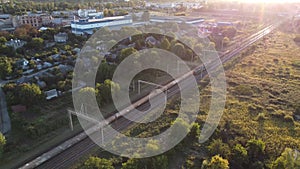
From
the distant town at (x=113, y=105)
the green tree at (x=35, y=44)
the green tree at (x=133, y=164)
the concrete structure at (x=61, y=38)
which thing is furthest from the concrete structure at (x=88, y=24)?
the green tree at (x=133, y=164)

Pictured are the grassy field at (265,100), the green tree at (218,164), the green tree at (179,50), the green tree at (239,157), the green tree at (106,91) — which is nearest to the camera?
the green tree at (218,164)

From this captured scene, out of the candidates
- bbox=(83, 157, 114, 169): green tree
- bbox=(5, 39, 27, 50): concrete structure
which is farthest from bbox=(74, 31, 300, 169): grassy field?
bbox=(5, 39, 27, 50): concrete structure

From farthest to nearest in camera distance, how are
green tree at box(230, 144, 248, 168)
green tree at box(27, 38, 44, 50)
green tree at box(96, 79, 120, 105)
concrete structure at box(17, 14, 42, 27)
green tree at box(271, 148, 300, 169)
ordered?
concrete structure at box(17, 14, 42, 27)
green tree at box(27, 38, 44, 50)
green tree at box(96, 79, 120, 105)
green tree at box(230, 144, 248, 168)
green tree at box(271, 148, 300, 169)

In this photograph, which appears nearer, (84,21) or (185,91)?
(185,91)

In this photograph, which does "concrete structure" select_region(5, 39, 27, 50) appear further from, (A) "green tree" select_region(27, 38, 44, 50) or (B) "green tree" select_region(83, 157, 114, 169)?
(B) "green tree" select_region(83, 157, 114, 169)

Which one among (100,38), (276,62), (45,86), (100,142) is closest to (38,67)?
(45,86)

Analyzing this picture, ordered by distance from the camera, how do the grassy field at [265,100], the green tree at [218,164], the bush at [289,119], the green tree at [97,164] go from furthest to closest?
the bush at [289,119], the grassy field at [265,100], the green tree at [218,164], the green tree at [97,164]

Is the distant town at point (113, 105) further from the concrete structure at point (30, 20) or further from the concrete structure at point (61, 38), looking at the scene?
the concrete structure at point (30, 20)

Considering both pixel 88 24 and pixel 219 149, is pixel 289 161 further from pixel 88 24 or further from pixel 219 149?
pixel 88 24

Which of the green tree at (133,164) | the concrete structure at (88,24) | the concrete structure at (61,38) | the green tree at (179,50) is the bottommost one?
the green tree at (133,164)

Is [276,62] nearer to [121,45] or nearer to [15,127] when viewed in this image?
[121,45]

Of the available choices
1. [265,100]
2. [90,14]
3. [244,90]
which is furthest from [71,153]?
[90,14]
